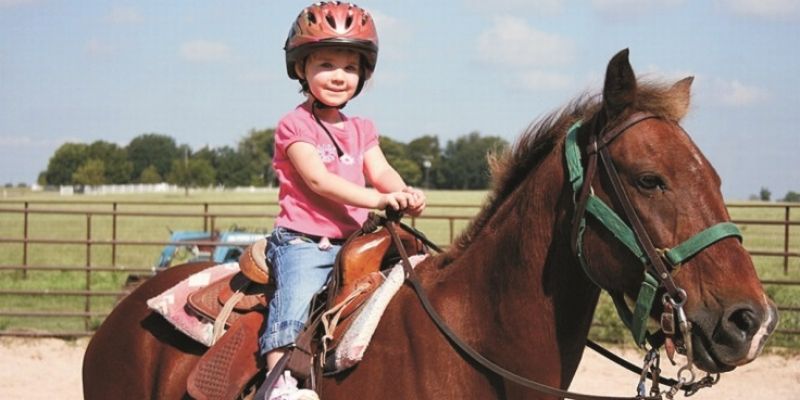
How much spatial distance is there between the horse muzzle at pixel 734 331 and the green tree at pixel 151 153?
81.6 metres

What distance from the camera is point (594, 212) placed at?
2.33 meters

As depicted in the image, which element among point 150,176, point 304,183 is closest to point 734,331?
point 304,183

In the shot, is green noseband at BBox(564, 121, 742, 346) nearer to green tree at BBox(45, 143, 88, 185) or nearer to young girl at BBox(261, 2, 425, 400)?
young girl at BBox(261, 2, 425, 400)

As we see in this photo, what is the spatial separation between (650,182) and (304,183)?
4.23 ft

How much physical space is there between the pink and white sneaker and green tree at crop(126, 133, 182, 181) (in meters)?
80.7

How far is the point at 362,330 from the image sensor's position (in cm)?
269

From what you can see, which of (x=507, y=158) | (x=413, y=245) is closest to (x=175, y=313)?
(x=413, y=245)

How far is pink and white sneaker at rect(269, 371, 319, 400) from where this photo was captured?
8.64ft

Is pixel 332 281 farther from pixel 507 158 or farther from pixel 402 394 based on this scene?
pixel 507 158

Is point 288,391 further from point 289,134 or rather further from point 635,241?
point 635,241

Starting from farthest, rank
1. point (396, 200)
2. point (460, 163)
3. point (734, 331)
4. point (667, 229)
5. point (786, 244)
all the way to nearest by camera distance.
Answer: point (460, 163) → point (786, 244) → point (396, 200) → point (667, 229) → point (734, 331)

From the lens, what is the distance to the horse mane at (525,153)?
2654 millimetres

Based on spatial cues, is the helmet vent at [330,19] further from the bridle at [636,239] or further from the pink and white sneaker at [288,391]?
the pink and white sneaker at [288,391]

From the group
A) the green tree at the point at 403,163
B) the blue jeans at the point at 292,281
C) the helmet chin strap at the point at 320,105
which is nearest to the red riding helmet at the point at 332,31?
the helmet chin strap at the point at 320,105
